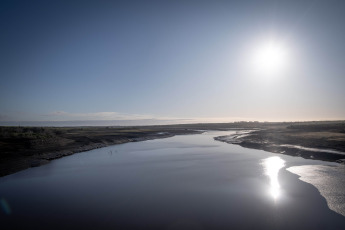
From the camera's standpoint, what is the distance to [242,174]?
58.1ft

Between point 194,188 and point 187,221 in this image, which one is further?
point 194,188

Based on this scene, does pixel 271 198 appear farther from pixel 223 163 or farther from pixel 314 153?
pixel 314 153

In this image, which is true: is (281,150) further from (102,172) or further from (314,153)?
(102,172)

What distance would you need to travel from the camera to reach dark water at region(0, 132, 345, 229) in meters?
9.34

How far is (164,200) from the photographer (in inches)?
478

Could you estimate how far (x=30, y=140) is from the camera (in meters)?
29.0

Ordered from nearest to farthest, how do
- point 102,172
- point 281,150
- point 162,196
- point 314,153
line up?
1. point 162,196
2. point 102,172
3. point 314,153
4. point 281,150

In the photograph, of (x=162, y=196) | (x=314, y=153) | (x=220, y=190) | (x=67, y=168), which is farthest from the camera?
(x=314, y=153)

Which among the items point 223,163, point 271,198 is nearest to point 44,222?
point 271,198

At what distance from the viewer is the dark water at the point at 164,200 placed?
30.7 ft

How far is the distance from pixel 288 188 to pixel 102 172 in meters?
15.7

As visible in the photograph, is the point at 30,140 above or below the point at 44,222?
above

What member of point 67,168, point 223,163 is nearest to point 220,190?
point 223,163

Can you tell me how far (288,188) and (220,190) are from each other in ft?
14.8
